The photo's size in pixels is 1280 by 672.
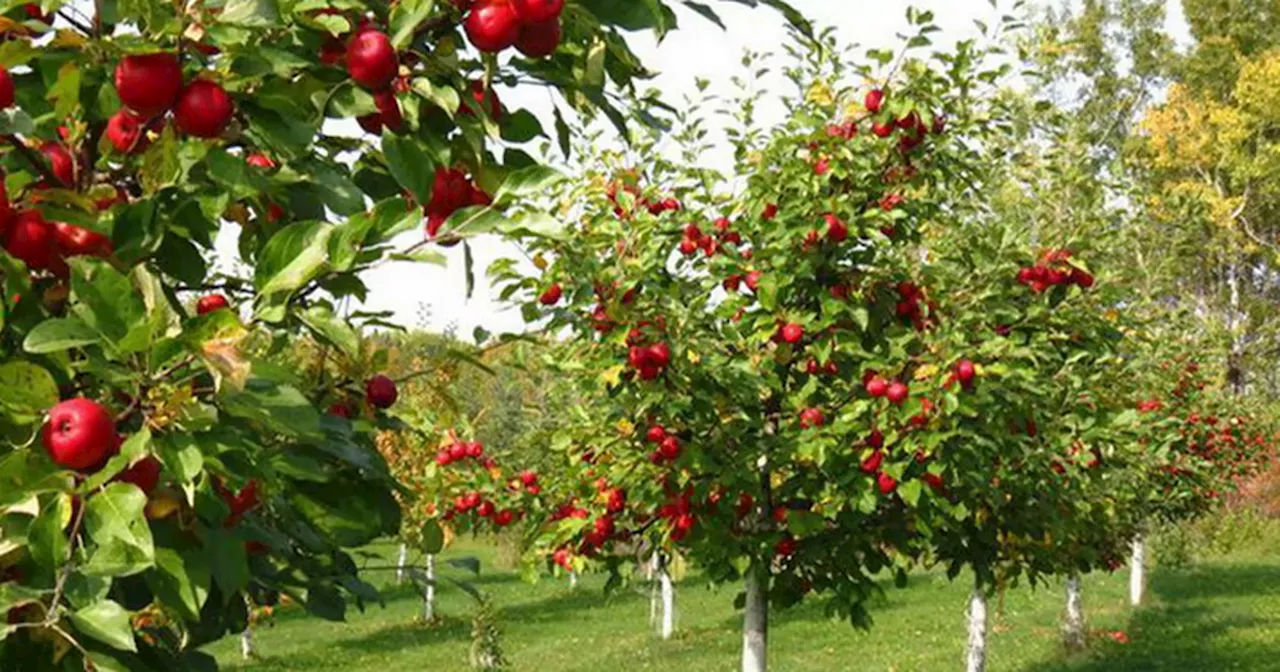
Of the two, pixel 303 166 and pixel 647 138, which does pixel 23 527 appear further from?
pixel 647 138

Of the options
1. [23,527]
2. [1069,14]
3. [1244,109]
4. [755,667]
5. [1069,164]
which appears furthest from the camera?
[1069,14]

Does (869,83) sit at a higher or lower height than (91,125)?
higher

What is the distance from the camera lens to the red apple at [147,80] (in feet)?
5.55

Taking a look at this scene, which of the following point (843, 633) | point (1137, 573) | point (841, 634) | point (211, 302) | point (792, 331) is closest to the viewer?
point (211, 302)

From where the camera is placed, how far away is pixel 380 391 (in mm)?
2377

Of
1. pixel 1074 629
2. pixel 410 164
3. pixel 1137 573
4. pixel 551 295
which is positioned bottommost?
pixel 1074 629

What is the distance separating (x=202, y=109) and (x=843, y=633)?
62.4 feet

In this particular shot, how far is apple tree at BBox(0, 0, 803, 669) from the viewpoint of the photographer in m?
1.50

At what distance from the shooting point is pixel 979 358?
5961mm

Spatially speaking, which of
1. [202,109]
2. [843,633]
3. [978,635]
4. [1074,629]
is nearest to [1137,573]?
[843,633]

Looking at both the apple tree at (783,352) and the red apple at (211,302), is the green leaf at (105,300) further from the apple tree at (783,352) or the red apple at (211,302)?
the apple tree at (783,352)

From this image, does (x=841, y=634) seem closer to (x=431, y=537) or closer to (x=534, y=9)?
(x=431, y=537)

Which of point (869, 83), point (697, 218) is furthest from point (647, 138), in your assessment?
point (869, 83)

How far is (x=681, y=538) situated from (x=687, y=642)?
47.5 ft
